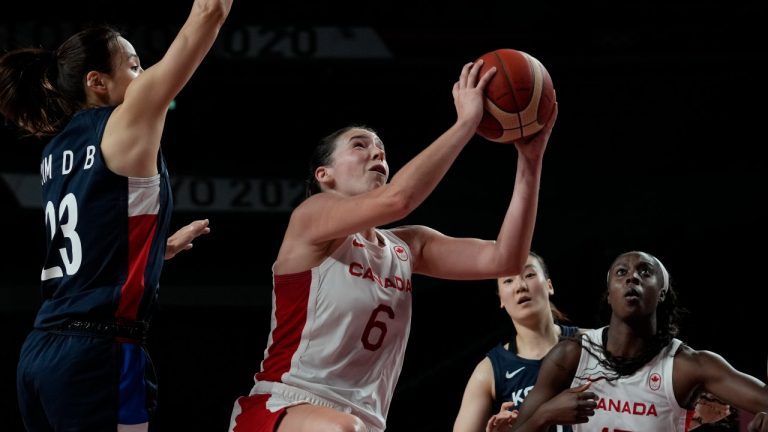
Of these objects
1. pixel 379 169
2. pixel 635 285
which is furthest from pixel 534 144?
pixel 635 285

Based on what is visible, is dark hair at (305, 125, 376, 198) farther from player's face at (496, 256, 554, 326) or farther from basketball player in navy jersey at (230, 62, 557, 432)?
player's face at (496, 256, 554, 326)

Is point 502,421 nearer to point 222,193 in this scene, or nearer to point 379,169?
point 379,169

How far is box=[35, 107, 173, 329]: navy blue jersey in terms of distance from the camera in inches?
112

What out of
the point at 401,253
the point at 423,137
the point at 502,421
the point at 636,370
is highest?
the point at 423,137

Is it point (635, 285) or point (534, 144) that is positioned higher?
point (534, 144)

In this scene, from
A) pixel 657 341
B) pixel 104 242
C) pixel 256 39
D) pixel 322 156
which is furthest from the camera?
pixel 256 39

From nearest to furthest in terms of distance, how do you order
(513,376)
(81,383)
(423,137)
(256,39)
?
(81,383) < (513,376) < (256,39) < (423,137)

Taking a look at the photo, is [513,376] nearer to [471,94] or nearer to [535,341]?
[535,341]

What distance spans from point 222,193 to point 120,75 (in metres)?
7.10

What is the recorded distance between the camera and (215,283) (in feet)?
35.2

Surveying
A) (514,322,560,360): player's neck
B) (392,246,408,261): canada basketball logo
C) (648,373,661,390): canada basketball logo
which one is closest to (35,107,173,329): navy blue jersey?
(392,246,408,261): canada basketball logo

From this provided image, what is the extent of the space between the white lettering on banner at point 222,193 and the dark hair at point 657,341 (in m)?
5.97

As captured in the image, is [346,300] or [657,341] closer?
[346,300]

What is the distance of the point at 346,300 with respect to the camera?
3.24 m
